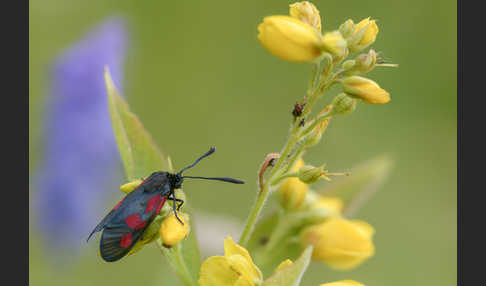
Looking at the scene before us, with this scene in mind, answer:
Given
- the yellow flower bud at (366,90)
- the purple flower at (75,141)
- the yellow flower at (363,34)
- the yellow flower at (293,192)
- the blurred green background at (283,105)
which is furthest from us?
the blurred green background at (283,105)

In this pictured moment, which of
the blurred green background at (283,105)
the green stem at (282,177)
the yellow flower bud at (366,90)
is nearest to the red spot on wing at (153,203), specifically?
the green stem at (282,177)

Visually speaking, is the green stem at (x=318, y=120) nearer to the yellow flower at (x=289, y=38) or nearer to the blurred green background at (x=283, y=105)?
the yellow flower at (x=289, y=38)

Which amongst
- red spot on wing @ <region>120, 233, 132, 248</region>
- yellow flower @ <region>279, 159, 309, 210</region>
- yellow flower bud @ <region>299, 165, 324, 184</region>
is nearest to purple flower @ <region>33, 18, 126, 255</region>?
yellow flower @ <region>279, 159, 309, 210</region>

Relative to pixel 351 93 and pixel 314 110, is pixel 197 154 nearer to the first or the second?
pixel 314 110

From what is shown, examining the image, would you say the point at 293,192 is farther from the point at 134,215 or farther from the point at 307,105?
the point at 134,215

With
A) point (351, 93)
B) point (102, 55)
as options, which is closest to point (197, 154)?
point (102, 55)

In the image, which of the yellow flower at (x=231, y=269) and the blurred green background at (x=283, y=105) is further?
the blurred green background at (x=283, y=105)

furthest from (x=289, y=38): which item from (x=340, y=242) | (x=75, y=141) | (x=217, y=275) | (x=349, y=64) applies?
(x=75, y=141)
